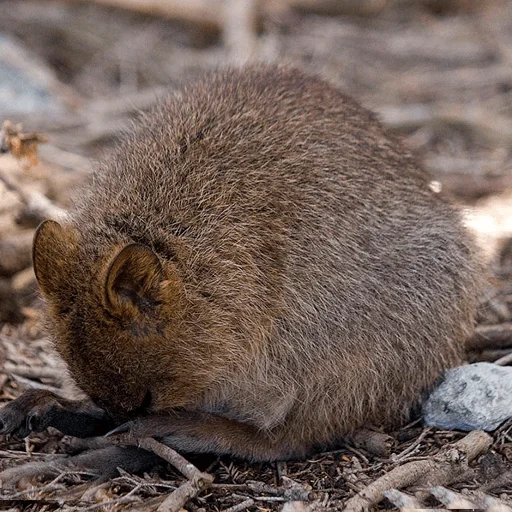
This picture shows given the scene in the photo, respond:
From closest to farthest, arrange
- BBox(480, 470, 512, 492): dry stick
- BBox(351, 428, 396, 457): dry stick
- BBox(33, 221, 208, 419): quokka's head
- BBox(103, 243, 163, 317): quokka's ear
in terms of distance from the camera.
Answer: BBox(103, 243, 163, 317): quokka's ear, BBox(33, 221, 208, 419): quokka's head, BBox(480, 470, 512, 492): dry stick, BBox(351, 428, 396, 457): dry stick

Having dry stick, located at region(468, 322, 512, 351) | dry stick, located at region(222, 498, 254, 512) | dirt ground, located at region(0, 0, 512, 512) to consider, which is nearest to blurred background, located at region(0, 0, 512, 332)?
dirt ground, located at region(0, 0, 512, 512)

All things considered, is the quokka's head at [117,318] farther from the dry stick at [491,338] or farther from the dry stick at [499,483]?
the dry stick at [491,338]

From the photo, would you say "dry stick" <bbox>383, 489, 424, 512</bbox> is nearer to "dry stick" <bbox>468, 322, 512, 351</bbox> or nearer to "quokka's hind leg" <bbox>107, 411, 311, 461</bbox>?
"quokka's hind leg" <bbox>107, 411, 311, 461</bbox>

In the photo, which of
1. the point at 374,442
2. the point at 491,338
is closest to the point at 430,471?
the point at 374,442

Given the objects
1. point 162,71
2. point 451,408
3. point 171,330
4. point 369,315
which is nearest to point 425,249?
point 369,315

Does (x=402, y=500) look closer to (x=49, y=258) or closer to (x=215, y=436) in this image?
(x=215, y=436)

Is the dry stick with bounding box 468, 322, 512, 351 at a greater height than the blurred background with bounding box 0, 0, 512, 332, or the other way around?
the blurred background with bounding box 0, 0, 512, 332
